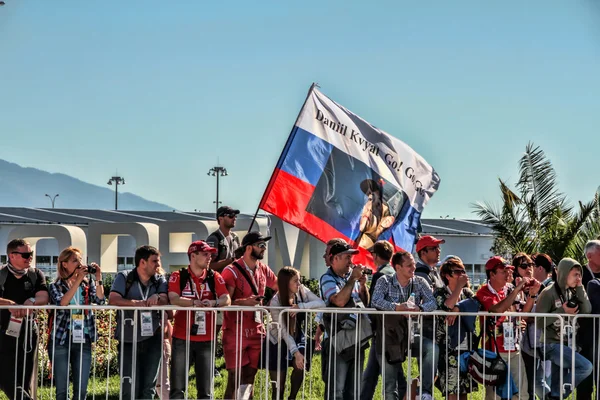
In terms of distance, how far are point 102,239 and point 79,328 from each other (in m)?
17.0

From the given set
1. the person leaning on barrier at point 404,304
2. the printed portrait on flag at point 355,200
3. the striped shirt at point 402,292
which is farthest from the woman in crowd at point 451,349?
the printed portrait on flag at point 355,200

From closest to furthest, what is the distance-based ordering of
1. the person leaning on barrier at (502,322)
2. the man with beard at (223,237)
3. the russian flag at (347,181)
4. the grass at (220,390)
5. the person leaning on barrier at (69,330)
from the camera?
the person leaning on barrier at (69,330), the person leaning on barrier at (502,322), the man with beard at (223,237), the grass at (220,390), the russian flag at (347,181)

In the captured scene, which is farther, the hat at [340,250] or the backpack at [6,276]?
the hat at [340,250]

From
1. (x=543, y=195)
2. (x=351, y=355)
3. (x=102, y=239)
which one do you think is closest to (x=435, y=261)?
(x=351, y=355)

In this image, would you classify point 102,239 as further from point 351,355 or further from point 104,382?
point 351,355

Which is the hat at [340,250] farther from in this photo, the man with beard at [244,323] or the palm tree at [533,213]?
the palm tree at [533,213]

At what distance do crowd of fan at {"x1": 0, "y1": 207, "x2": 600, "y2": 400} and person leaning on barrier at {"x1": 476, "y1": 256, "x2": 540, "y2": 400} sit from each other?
0.04 ft

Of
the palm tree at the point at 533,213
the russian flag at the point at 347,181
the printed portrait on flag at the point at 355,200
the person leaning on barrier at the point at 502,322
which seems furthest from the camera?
the palm tree at the point at 533,213

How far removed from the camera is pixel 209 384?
30.1ft

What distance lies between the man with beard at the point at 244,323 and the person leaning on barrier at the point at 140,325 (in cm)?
69

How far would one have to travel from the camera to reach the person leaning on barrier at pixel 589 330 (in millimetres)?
9445

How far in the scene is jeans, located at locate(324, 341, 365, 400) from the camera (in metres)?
9.23

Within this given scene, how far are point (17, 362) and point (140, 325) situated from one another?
128cm

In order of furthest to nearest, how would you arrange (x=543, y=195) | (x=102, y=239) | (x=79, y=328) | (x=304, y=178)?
(x=102, y=239), (x=543, y=195), (x=304, y=178), (x=79, y=328)
